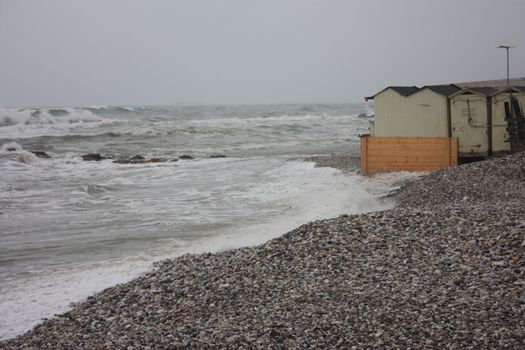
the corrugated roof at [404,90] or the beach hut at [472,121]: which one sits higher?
the corrugated roof at [404,90]

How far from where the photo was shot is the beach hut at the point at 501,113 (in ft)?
53.3

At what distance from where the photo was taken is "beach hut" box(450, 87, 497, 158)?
16.5 meters

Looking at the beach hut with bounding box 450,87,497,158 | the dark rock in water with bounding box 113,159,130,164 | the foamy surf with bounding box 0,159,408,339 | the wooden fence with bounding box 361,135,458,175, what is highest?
the beach hut with bounding box 450,87,497,158

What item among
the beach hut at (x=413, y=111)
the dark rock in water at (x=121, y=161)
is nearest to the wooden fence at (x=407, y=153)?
the beach hut at (x=413, y=111)

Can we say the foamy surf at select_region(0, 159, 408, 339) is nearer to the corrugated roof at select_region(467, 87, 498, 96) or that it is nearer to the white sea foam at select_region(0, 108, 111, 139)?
the corrugated roof at select_region(467, 87, 498, 96)

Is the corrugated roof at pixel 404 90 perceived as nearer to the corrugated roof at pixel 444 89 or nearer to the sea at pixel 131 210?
the corrugated roof at pixel 444 89

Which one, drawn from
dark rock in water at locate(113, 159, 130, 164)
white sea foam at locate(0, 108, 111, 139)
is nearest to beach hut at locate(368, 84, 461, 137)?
dark rock in water at locate(113, 159, 130, 164)

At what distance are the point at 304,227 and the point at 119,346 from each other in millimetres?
3745

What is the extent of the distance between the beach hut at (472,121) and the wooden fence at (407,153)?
0.52m

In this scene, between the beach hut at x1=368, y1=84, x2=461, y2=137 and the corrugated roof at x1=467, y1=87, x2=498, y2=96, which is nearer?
the corrugated roof at x1=467, y1=87, x2=498, y2=96

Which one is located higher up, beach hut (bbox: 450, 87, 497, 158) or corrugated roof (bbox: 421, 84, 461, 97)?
corrugated roof (bbox: 421, 84, 461, 97)

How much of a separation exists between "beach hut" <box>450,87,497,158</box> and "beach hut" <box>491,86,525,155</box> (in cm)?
14

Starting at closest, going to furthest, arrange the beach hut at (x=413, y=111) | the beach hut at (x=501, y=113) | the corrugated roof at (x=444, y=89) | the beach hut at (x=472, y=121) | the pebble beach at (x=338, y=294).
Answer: the pebble beach at (x=338, y=294) < the beach hut at (x=501, y=113) < the beach hut at (x=472, y=121) < the corrugated roof at (x=444, y=89) < the beach hut at (x=413, y=111)

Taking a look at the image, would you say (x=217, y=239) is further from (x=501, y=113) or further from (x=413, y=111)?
(x=501, y=113)
